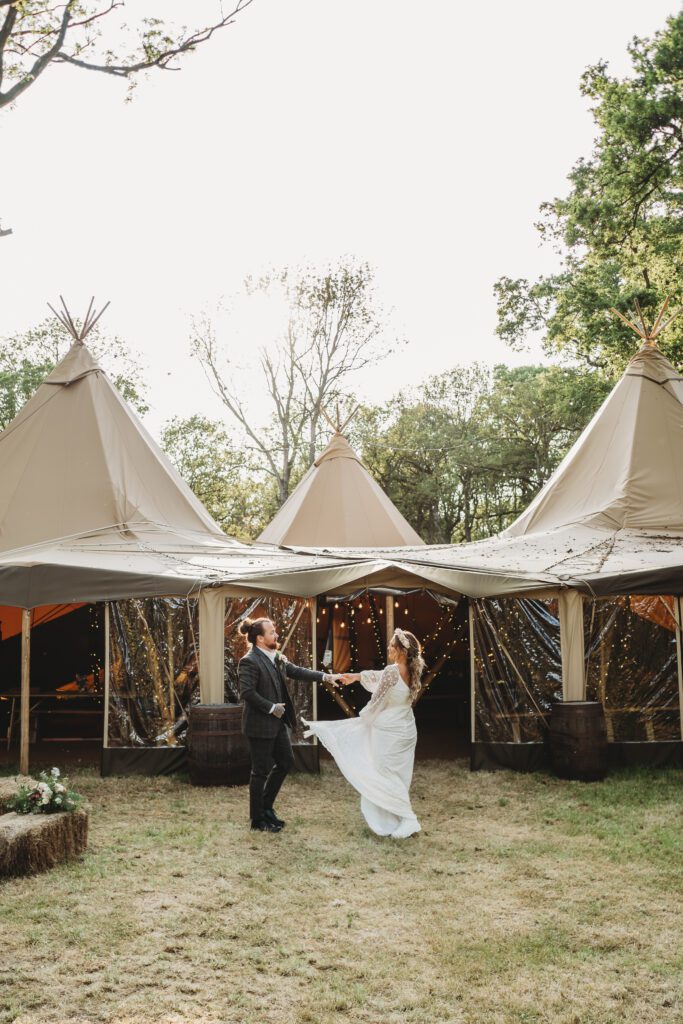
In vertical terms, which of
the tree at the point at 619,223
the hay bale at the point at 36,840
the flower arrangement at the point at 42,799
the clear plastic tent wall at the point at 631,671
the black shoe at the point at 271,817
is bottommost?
the black shoe at the point at 271,817

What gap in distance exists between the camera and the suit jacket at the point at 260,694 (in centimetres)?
593

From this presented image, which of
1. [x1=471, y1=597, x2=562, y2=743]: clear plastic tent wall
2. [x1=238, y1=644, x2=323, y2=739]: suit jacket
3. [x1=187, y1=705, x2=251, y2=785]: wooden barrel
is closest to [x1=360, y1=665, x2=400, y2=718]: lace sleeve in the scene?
[x1=238, y1=644, x2=323, y2=739]: suit jacket

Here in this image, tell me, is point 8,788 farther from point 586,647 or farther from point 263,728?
point 586,647

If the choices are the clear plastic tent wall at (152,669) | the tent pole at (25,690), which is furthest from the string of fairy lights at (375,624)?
the tent pole at (25,690)

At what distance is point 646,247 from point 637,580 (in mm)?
9900

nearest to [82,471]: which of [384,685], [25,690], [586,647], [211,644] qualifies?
[211,644]

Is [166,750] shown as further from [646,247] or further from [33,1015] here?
[646,247]

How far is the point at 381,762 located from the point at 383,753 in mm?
68

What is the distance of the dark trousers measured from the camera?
5980mm

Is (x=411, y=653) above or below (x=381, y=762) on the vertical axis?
above

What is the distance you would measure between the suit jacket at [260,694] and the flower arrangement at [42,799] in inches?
51.2

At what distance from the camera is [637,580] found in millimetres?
7945

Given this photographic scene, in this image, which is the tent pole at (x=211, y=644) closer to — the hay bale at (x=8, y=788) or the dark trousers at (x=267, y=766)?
the dark trousers at (x=267, y=766)

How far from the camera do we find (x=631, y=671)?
8.48 meters
